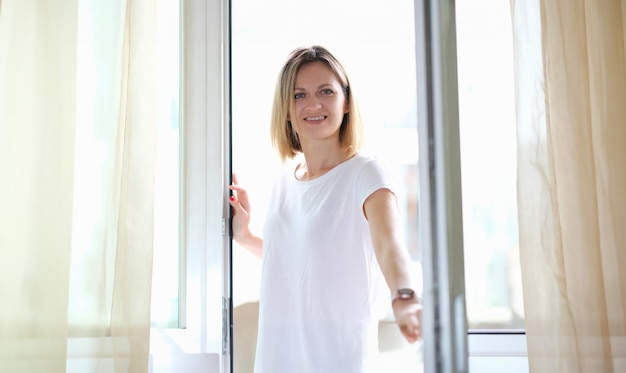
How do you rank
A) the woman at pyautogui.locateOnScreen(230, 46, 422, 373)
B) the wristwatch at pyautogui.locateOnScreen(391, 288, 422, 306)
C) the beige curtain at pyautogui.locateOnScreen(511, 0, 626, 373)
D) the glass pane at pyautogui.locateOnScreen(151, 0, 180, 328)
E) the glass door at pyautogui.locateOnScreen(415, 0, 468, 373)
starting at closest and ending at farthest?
the glass door at pyautogui.locateOnScreen(415, 0, 468, 373) → the wristwatch at pyautogui.locateOnScreen(391, 288, 422, 306) → the beige curtain at pyautogui.locateOnScreen(511, 0, 626, 373) → the woman at pyautogui.locateOnScreen(230, 46, 422, 373) → the glass pane at pyautogui.locateOnScreen(151, 0, 180, 328)

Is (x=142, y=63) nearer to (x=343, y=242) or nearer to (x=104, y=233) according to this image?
(x=104, y=233)

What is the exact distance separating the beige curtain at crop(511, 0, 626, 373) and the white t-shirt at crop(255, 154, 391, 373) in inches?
12.9

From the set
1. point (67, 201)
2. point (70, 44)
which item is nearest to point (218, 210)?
point (67, 201)

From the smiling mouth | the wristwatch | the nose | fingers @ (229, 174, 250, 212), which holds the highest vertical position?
the nose

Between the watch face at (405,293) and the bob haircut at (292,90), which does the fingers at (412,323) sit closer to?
the watch face at (405,293)

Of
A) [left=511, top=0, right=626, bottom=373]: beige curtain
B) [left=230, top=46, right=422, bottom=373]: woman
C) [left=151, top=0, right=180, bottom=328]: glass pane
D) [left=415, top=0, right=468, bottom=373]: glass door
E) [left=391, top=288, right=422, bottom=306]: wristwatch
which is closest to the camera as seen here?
[left=415, top=0, right=468, bottom=373]: glass door

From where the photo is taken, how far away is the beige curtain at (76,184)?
1.21m

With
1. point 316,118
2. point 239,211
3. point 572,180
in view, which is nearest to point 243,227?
point 239,211

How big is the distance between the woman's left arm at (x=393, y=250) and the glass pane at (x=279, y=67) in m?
0.10

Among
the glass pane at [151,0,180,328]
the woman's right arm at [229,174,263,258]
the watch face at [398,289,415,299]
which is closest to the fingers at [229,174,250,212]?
the woman's right arm at [229,174,263,258]

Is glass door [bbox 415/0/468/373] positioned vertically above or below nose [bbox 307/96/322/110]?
below

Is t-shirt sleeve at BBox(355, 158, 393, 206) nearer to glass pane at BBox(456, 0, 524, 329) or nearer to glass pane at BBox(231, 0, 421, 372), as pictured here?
glass pane at BBox(231, 0, 421, 372)

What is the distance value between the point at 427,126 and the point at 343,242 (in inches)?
27.6

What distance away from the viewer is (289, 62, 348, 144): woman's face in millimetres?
1562
